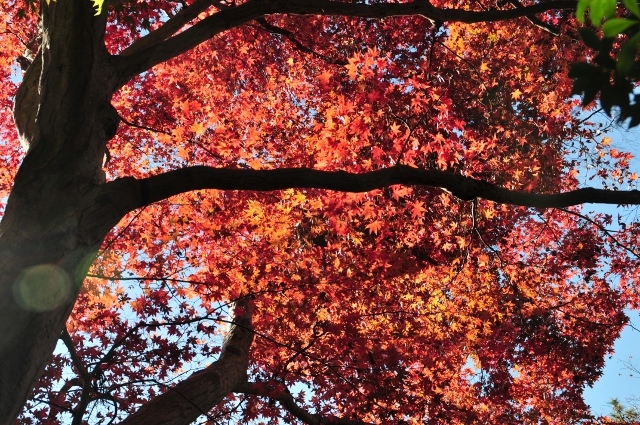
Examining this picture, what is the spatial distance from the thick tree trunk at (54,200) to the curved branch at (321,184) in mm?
273

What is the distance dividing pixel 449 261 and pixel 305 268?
3673 mm

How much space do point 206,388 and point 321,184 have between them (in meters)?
3.96

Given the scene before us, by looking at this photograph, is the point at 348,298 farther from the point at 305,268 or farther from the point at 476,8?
the point at 476,8

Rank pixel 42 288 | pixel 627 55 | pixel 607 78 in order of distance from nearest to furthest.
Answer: pixel 627 55 → pixel 607 78 → pixel 42 288

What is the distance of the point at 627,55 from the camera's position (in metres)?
1.50

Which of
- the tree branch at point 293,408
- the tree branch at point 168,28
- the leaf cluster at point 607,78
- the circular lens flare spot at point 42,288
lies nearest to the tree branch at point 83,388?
the circular lens flare spot at point 42,288

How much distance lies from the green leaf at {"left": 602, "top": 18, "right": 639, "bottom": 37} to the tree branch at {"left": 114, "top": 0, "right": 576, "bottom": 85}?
14.5ft

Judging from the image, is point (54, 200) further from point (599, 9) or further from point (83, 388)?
point (599, 9)

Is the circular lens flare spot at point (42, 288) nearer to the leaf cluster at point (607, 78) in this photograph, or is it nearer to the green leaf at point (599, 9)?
the leaf cluster at point (607, 78)

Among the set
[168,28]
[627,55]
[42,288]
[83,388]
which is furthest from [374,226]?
[627,55]

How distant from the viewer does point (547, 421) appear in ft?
49.9

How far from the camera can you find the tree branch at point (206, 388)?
6.38 meters

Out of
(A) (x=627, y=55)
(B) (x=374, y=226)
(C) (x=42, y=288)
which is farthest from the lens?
(B) (x=374, y=226)

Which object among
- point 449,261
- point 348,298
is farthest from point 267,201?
point 449,261
